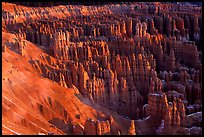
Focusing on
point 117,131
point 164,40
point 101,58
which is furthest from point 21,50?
point 164,40

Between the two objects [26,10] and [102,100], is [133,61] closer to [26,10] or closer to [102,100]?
[102,100]

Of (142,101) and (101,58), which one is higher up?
(101,58)

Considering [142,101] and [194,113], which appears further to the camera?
[142,101]

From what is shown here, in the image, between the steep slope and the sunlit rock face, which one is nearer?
the steep slope

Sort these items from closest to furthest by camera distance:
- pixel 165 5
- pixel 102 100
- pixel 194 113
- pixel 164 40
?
1. pixel 194 113
2. pixel 102 100
3. pixel 164 40
4. pixel 165 5

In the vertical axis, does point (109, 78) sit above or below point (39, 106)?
below

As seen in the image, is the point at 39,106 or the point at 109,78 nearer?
the point at 39,106

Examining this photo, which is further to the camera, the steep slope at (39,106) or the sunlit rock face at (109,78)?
the sunlit rock face at (109,78)

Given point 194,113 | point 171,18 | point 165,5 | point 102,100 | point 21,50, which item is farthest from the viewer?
point 165,5
